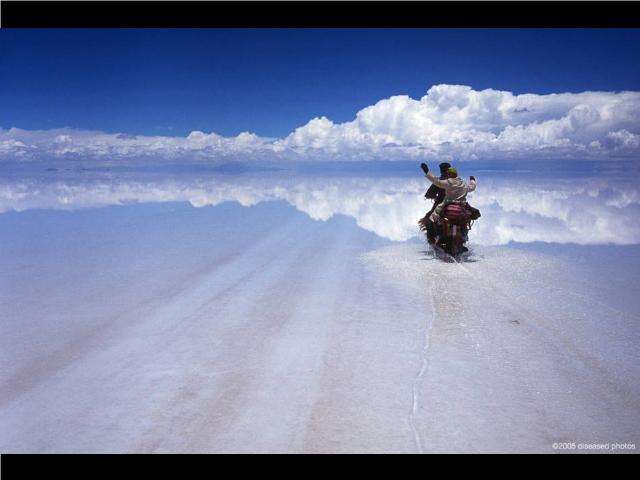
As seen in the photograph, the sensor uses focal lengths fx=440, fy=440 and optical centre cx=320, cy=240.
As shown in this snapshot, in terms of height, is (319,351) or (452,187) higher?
(452,187)

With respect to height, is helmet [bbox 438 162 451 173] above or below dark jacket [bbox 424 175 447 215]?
above

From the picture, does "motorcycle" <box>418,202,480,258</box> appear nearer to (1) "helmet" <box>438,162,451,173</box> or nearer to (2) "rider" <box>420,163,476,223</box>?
(2) "rider" <box>420,163,476,223</box>

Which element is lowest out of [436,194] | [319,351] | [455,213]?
[319,351]

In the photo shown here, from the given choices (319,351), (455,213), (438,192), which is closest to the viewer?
(319,351)

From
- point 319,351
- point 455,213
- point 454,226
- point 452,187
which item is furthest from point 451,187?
point 319,351

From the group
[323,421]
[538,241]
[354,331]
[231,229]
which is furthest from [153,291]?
[538,241]

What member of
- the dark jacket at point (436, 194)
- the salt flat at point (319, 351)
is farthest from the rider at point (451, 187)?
the salt flat at point (319, 351)

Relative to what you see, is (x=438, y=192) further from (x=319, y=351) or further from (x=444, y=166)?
(x=319, y=351)

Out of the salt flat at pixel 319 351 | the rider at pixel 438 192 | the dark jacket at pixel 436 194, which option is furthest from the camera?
the dark jacket at pixel 436 194

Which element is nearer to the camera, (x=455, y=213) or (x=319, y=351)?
(x=319, y=351)

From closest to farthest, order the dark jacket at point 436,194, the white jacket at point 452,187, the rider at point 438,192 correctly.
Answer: the white jacket at point 452,187, the rider at point 438,192, the dark jacket at point 436,194

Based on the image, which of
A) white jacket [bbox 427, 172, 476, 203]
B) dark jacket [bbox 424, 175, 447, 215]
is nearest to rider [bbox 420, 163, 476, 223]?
white jacket [bbox 427, 172, 476, 203]

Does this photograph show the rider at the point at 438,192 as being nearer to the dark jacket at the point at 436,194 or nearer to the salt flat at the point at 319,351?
the dark jacket at the point at 436,194
